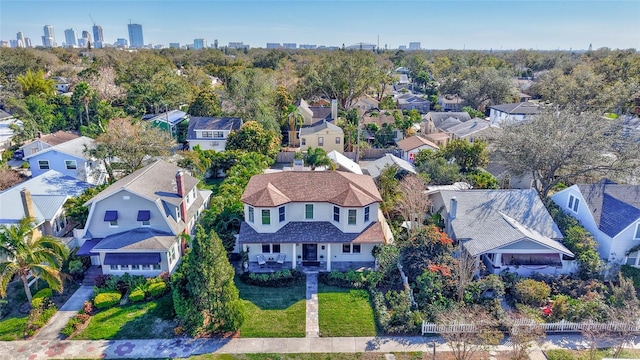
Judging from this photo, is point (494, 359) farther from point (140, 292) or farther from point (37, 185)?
point (37, 185)

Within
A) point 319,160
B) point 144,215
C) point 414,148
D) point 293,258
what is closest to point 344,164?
point 319,160

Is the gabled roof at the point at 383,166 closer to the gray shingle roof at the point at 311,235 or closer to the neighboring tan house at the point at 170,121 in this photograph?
the gray shingle roof at the point at 311,235

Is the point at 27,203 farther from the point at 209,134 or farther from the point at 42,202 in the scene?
the point at 209,134

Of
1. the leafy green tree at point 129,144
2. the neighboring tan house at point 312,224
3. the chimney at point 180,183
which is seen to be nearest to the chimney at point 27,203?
the leafy green tree at point 129,144

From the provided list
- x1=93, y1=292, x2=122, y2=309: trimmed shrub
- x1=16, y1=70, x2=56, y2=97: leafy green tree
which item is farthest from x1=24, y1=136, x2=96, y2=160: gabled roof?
x1=16, y1=70, x2=56, y2=97: leafy green tree

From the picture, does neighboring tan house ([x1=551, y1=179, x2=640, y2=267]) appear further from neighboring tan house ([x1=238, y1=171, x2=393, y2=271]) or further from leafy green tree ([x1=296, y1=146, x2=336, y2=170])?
leafy green tree ([x1=296, y1=146, x2=336, y2=170])
